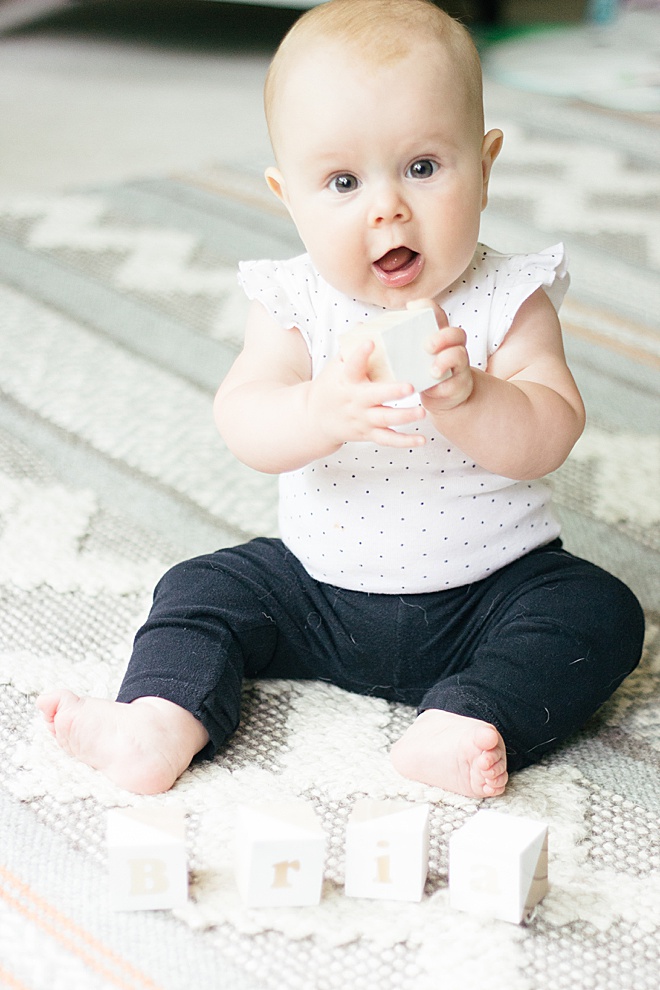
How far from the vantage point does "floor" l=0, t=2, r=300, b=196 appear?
1931 millimetres

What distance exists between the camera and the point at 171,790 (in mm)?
675

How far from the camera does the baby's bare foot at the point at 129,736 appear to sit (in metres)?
0.67

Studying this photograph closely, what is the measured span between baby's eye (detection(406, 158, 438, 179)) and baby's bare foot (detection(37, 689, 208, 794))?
0.32 m

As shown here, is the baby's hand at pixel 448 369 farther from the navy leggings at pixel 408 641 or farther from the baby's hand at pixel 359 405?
the navy leggings at pixel 408 641

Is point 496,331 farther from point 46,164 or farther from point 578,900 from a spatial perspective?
point 46,164

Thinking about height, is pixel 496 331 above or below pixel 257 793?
above

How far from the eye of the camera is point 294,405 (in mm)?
707

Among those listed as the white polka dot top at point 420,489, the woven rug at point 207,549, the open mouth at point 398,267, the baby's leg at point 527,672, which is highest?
the open mouth at point 398,267

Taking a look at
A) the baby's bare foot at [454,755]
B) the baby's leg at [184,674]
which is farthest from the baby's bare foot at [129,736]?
the baby's bare foot at [454,755]

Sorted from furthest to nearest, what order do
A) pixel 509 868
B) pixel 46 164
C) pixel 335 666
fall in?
1. pixel 46 164
2. pixel 335 666
3. pixel 509 868

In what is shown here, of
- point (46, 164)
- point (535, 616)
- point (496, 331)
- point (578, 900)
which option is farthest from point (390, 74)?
point (46, 164)

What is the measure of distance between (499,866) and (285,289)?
0.39 meters

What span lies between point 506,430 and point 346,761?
21 cm

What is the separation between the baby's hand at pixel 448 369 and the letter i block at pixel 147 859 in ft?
0.80
